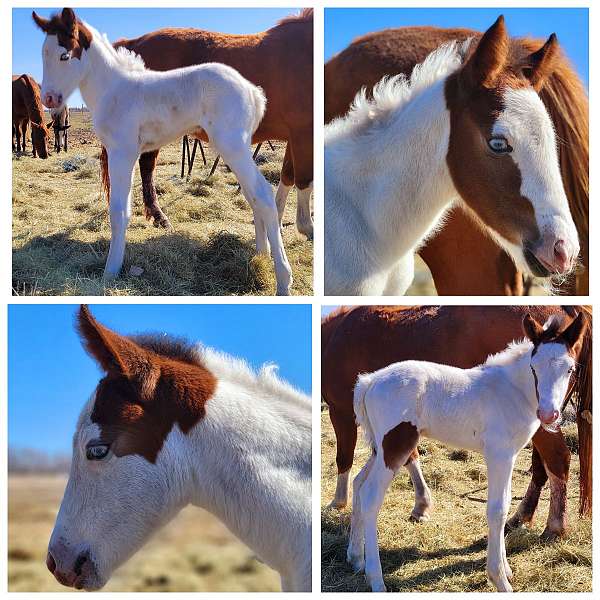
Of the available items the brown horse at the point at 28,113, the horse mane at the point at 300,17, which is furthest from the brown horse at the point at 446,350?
the brown horse at the point at 28,113

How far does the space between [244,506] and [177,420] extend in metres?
0.31

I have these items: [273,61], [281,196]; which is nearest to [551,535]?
[281,196]

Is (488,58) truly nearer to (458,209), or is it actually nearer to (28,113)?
(458,209)

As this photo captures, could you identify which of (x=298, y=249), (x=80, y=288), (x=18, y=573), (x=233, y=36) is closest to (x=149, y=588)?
(x=18, y=573)

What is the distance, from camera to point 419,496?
2.62 meters

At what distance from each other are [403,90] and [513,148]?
45cm

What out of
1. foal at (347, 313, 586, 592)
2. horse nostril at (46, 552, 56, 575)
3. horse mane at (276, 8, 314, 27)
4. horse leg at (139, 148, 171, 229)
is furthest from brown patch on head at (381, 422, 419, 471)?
horse mane at (276, 8, 314, 27)

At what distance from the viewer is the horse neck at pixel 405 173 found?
2.15 meters

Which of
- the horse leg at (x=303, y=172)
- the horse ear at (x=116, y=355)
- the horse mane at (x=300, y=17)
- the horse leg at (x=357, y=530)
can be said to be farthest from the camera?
the horse leg at (x=303, y=172)

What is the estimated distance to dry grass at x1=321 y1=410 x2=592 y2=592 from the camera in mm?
2406

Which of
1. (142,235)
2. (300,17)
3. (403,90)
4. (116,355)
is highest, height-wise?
(300,17)

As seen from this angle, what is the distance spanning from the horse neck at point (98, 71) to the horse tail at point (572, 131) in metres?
1.65

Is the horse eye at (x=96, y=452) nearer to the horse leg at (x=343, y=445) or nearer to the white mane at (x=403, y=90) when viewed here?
the horse leg at (x=343, y=445)

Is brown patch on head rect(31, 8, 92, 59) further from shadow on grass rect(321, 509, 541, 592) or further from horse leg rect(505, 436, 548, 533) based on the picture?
horse leg rect(505, 436, 548, 533)
